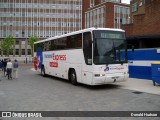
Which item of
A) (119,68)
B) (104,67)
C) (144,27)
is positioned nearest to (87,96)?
(104,67)

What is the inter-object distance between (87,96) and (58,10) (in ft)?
260

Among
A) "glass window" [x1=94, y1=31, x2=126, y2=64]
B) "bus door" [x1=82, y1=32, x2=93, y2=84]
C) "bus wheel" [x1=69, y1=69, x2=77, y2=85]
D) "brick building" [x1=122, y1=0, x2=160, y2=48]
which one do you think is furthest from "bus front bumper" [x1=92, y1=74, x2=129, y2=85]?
"brick building" [x1=122, y1=0, x2=160, y2=48]

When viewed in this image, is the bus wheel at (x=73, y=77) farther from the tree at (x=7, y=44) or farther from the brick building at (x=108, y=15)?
the tree at (x=7, y=44)

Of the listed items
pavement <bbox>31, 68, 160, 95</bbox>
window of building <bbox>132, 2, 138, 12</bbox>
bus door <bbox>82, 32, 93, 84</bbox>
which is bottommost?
pavement <bbox>31, 68, 160, 95</bbox>

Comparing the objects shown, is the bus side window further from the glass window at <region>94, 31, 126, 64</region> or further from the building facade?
the building facade

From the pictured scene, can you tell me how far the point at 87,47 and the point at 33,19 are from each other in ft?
252

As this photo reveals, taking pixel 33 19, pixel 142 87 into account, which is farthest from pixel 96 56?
pixel 33 19

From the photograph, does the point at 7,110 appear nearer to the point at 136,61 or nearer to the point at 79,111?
the point at 79,111

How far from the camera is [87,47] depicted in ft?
45.0

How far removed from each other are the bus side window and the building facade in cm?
7489

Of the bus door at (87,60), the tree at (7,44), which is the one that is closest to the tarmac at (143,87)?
the bus door at (87,60)

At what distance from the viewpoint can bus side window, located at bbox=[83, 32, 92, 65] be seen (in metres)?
13.4

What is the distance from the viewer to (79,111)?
8.56m

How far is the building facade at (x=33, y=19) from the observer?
86.2 metres
